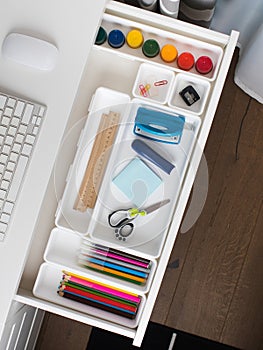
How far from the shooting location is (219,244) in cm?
167

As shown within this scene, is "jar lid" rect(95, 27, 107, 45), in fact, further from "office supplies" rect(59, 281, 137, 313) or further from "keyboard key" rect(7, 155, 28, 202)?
"office supplies" rect(59, 281, 137, 313)

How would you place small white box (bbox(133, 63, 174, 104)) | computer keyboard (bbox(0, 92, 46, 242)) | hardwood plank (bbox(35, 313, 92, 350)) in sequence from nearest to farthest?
1. computer keyboard (bbox(0, 92, 46, 242))
2. small white box (bbox(133, 63, 174, 104))
3. hardwood plank (bbox(35, 313, 92, 350))

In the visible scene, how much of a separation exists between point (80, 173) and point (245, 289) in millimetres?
773

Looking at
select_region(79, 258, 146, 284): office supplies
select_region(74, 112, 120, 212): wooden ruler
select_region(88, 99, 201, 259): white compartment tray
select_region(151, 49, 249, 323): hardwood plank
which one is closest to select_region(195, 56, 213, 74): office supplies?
select_region(88, 99, 201, 259): white compartment tray

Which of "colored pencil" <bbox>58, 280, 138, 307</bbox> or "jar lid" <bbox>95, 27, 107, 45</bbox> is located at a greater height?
"jar lid" <bbox>95, 27, 107, 45</bbox>

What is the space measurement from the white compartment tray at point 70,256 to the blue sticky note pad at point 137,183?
0.13 metres

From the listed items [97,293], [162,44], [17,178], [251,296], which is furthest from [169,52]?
[251,296]

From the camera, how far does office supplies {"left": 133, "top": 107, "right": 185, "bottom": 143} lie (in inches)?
44.0

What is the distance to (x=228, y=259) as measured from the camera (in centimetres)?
167

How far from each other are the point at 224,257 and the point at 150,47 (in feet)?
2.50

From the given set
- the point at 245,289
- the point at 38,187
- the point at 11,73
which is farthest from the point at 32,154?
the point at 245,289

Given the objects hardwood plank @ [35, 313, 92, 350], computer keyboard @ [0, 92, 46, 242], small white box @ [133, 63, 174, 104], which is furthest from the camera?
hardwood plank @ [35, 313, 92, 350]

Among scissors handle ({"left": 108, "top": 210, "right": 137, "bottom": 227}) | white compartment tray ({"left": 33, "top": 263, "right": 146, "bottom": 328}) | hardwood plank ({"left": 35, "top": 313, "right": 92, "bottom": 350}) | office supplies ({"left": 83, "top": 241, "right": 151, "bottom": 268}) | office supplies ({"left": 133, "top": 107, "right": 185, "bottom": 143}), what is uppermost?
office supplies ({"left": 133, "top": 107, "right": 185, "bottom": 143})

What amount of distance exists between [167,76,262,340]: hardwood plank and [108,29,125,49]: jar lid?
61 cm
